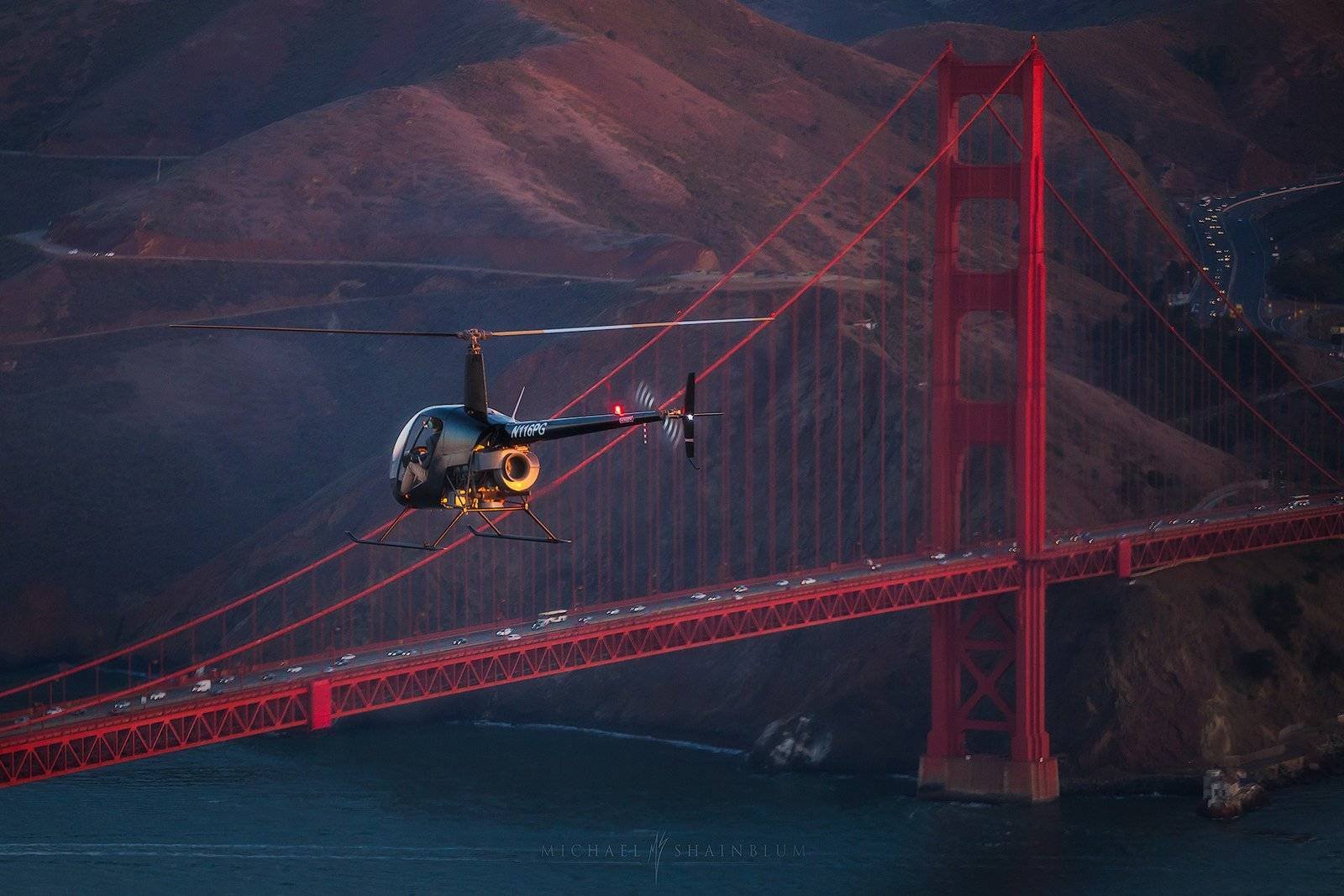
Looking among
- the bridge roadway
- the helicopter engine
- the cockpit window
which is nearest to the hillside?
the bridge roadway

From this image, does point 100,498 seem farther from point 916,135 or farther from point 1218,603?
point 916,135

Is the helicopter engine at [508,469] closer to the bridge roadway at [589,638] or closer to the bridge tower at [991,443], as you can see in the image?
the bridge roadway at [589,638]

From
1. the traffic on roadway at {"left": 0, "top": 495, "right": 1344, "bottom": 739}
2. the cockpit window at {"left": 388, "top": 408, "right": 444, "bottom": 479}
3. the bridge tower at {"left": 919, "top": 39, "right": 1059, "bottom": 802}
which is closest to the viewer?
the cockpit window at {"left": 388, "top": 408, "right": 444, "bottom": 479}

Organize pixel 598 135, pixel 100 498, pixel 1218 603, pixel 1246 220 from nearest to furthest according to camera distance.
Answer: pixel 1218 603 < pixel 100 498 < pixel 598 135 < pixel 1246 220

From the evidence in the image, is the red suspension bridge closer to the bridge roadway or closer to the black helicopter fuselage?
the bridge roadway

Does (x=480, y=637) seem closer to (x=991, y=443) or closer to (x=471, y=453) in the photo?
(x=991, y=443)

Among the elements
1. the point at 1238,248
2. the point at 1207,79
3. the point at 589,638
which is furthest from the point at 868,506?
the point at 1207,79

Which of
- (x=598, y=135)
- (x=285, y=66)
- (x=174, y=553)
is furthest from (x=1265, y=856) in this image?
(x=285, y=66)

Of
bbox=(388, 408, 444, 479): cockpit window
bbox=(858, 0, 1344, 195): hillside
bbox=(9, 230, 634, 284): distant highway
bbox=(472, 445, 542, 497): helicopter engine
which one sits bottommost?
bbox=(472, 445, 542, 497): helicopter engine

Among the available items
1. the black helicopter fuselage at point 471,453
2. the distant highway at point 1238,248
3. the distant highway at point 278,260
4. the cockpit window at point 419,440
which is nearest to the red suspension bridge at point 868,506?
the distant highway at point 1238,248
